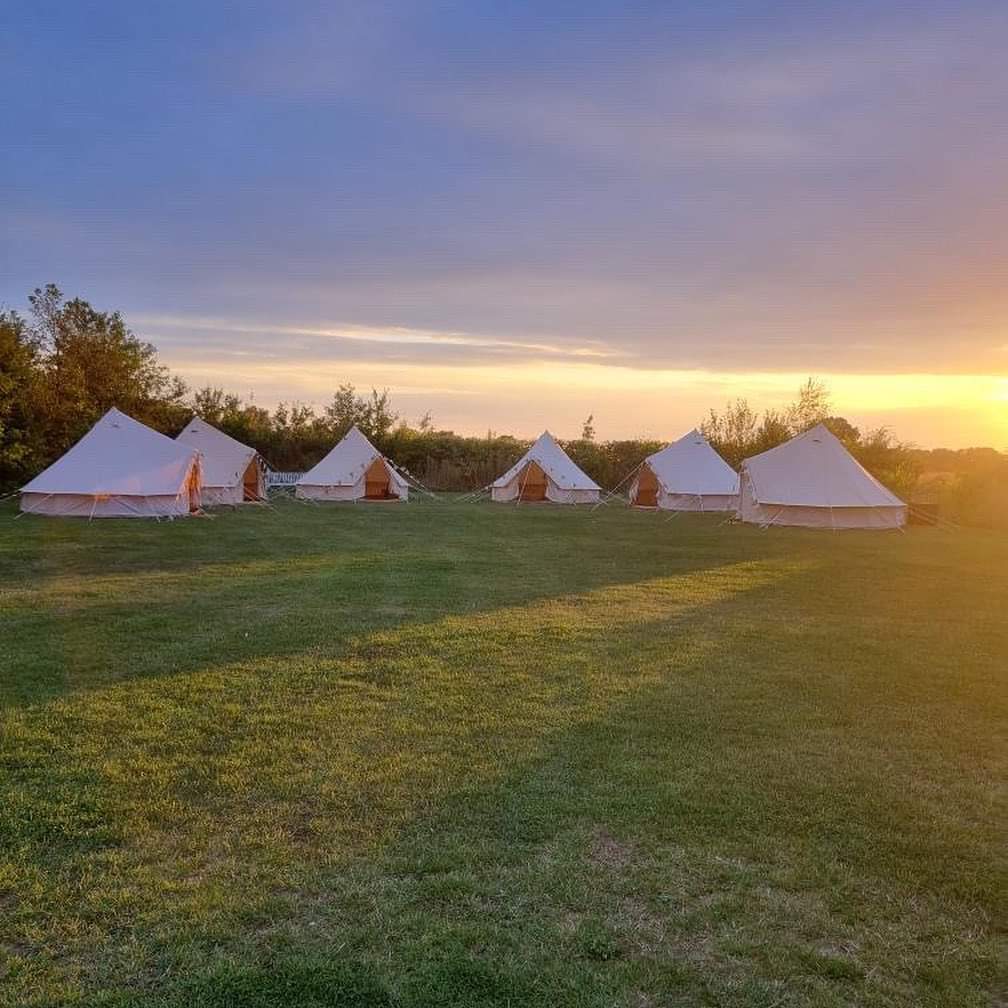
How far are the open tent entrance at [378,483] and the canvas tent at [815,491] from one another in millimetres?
9925

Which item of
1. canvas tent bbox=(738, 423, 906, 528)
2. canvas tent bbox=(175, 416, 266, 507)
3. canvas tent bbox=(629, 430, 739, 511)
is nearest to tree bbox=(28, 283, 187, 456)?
canvas tent bbox=(175, 416, 266, 507)

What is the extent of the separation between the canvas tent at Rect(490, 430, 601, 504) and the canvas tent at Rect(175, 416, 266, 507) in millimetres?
6652

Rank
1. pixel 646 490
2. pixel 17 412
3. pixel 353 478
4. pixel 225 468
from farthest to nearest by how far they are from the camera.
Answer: pixel 646 490 < pixel 353 478 < pixel 225 468 < pixel 17 412

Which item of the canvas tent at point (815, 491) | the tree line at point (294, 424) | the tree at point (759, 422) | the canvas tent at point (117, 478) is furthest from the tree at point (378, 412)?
the canvas tent at point (815, 491)

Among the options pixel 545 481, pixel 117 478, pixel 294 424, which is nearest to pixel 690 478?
pixel 545 481

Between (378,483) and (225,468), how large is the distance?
14.4 ft

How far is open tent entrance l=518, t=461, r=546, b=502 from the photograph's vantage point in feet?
75.0

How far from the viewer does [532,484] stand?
2320cm

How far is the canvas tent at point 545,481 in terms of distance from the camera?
22.4 meters

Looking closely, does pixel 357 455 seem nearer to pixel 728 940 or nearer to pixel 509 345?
pixel 509 345

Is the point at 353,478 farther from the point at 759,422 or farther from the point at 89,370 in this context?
the point at 759,422

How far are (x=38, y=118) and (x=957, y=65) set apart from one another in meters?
10.0

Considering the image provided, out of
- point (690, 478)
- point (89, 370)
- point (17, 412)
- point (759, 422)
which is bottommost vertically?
point (690, 478)

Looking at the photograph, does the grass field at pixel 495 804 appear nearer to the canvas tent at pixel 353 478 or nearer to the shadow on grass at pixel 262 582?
the shadow on grass at pixel 262 582
